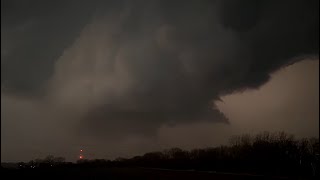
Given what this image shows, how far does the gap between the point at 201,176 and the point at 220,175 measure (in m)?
3.12

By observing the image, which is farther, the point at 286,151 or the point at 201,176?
the point at 286,151

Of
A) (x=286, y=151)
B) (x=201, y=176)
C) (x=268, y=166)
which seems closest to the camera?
(x=201, y=176)

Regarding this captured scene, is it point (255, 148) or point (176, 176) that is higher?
point (255, 148)

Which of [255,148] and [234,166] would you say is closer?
[234,166]

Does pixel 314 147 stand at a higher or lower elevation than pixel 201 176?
higher

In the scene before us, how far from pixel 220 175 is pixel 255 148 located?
153 ft

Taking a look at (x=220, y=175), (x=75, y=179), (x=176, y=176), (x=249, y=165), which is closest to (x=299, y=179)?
(x=220, y=175)

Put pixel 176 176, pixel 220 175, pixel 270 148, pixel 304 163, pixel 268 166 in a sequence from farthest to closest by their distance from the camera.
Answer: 1. pixel 270 148
2. pixel 268 166
3. pixel 304 163
4. pixel 176 176
5. pixel 220 175

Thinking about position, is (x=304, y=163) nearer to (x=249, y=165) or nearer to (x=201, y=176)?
(x=249, y=165)

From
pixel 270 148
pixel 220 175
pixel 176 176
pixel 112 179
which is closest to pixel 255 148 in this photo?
pixel 270 148

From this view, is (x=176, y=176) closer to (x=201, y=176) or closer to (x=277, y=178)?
(x=201, y=176)

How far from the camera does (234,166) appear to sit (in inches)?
1984

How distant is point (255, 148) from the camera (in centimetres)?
7356

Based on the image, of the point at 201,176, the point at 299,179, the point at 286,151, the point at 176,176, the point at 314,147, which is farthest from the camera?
the point at 314,147
